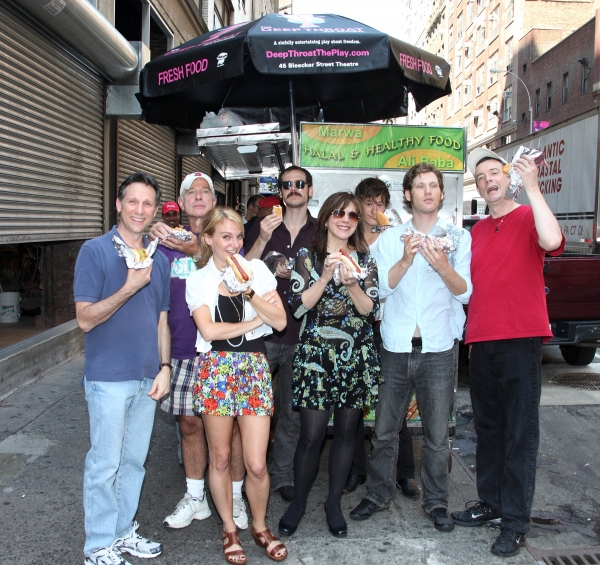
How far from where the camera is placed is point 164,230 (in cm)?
326

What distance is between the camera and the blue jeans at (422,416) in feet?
11.2

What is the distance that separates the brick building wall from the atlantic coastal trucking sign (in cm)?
2633

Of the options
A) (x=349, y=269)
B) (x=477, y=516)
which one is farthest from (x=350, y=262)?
(x=477, y=516)

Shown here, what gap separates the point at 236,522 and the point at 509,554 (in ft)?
5.07

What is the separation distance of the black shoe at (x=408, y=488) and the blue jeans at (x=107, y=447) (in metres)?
1.90

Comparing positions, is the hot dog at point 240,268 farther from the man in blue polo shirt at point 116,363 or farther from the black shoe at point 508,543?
the black shoe at point 508,543

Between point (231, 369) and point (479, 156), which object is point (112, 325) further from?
point (479, 156)

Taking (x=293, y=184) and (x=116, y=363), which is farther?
(x=293, y=184)

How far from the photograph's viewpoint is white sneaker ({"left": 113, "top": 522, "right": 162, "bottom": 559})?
3004 millimetres

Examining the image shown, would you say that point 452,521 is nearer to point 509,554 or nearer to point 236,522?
point 509,554

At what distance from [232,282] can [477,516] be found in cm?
209

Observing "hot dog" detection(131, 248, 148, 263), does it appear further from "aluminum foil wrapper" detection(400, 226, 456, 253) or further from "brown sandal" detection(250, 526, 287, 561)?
"brown sandal" detection(250, 526, 287, 561)

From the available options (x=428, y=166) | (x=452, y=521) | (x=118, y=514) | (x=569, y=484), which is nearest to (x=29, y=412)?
(x=118, y=514)

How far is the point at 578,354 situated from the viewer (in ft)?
25.0
